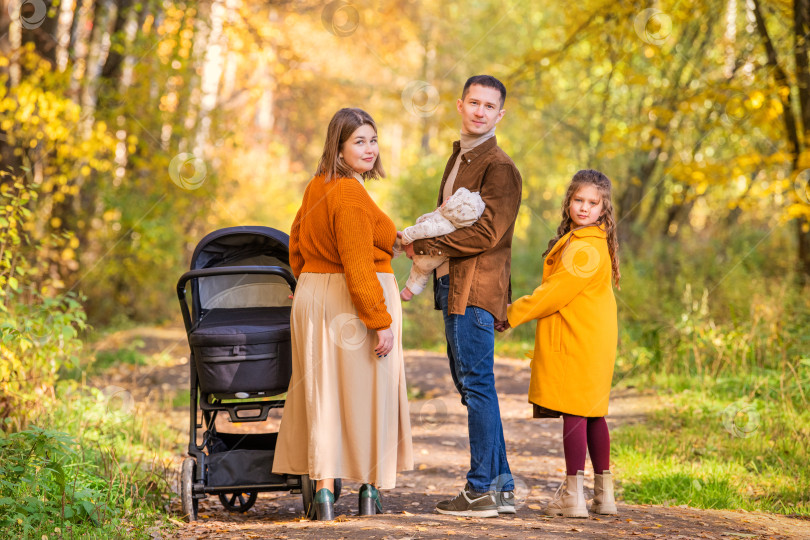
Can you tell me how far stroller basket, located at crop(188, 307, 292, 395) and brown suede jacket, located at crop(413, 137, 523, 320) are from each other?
0.82 metres

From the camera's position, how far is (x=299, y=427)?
3828 mm

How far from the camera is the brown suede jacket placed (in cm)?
365

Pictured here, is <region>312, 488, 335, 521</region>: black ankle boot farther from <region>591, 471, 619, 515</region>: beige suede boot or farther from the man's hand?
<region>591, 471, 619, 515</region>: beige suede boot

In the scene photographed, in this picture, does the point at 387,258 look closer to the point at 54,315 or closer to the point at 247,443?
the point at 247,443

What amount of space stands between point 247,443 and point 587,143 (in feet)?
38.6

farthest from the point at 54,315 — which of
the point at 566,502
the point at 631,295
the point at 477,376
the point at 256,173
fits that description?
the point at 256,173
